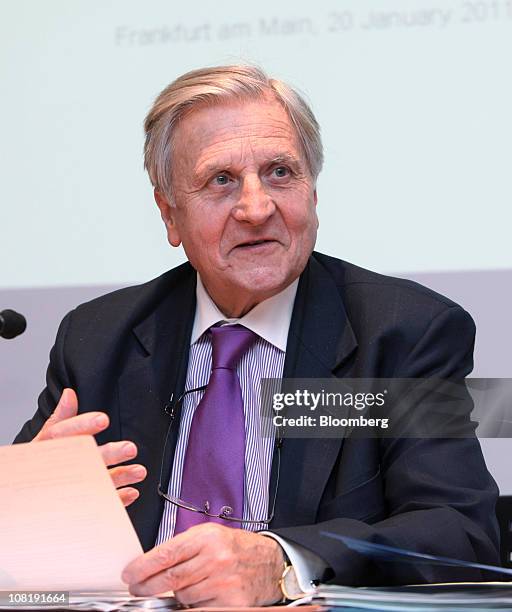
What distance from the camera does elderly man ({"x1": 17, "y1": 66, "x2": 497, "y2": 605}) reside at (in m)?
Result: 1.83

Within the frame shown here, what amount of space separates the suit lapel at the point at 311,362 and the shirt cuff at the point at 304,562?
17.3 inches

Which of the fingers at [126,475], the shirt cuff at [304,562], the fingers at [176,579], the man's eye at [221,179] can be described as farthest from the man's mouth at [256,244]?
the fingers at [176,579]

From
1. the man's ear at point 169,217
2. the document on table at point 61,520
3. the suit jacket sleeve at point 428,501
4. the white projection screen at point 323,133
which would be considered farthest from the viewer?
the white projection screen at point 323,133

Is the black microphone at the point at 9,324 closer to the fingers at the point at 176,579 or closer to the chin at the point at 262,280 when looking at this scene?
the chin at the point at 262,280

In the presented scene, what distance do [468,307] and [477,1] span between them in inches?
27.5

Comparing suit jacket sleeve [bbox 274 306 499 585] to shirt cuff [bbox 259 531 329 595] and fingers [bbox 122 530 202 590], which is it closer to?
shirt cuff [bbox 259 531 329 595]

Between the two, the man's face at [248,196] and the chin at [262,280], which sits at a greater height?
the man's face at [248,196]

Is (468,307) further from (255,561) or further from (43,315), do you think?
(255,561)

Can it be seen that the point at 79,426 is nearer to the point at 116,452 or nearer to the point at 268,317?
the point at 116,452

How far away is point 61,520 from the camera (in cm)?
123

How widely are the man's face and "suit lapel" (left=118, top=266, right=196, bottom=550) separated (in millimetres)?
166

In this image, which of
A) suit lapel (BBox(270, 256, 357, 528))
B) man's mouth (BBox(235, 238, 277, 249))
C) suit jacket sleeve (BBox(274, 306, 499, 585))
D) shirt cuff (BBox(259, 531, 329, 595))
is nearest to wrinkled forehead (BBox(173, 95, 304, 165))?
man's mouth (BBox(235, 238, 277, 249))

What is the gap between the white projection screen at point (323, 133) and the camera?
2.40m
